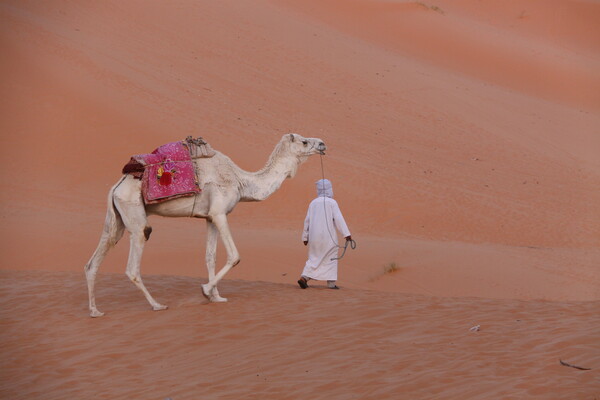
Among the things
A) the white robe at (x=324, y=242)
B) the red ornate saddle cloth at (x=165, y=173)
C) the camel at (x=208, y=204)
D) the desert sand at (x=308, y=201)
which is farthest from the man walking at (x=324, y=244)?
the red ornate saddle cloth at (x=165, y=173)

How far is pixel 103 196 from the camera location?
781 inches

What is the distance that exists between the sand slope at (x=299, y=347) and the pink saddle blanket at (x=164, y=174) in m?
1.54

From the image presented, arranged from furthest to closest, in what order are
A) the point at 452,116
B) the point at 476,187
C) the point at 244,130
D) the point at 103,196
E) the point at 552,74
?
the point at 552,74 → the point at 452,116 → the point at 244,130 → the point at 476,187 → the point at 103,196

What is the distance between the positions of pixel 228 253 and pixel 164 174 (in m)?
1.32

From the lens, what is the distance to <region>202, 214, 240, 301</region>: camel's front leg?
1041cm

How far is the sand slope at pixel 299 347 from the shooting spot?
723cm

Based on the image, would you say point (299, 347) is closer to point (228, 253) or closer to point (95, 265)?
point (228, 253)

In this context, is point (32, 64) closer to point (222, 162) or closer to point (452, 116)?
point (452, 116)

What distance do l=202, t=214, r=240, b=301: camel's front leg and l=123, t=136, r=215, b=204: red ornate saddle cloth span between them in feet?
1.67

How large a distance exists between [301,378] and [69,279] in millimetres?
6931

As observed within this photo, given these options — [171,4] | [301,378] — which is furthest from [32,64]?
[301,378]

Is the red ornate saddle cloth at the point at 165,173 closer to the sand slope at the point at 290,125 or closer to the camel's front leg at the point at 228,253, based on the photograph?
the camel's front leg at the point at 228,253

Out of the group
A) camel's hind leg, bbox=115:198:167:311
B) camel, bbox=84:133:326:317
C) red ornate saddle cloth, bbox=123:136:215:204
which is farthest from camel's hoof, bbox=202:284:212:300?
red ornate saddle cloth, bbox=123:136:215:204

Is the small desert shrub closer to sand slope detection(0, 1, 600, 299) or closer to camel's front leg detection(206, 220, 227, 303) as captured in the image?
sand slope detection(0, 1, 600, 299)
